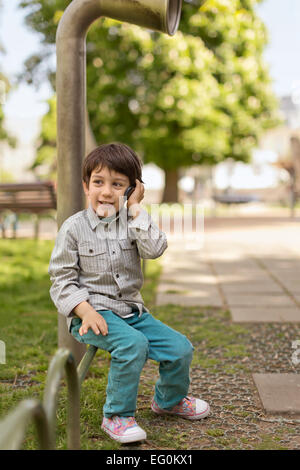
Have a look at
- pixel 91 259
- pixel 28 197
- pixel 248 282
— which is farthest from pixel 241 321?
pixel 28 197

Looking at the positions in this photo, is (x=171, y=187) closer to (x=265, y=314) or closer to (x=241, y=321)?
(x=265, y=314)

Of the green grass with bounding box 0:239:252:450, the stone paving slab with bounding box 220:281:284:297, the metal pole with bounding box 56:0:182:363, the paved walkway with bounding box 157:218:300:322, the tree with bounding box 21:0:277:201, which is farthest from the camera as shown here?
Result: the tree with bounding box 21:0:277:201

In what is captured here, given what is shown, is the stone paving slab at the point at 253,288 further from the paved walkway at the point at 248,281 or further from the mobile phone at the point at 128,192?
the mobile phone at the point at 128,192

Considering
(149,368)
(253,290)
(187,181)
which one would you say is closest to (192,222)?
(253,290)

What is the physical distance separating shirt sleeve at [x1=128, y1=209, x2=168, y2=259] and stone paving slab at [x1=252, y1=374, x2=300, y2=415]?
0.83m

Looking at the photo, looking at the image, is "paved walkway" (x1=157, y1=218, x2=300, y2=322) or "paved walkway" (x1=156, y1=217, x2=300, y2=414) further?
"paved walkway" (x1=157, y1=218, x2=300, y2=322)

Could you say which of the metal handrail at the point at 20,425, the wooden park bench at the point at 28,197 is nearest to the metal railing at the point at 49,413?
the metal handrail at the point at 20,425

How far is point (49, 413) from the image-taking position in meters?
1.33

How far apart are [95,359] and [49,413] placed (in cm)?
171

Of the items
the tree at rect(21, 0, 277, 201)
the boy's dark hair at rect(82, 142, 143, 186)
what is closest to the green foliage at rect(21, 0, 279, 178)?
the tree at rect(21, 0, 277, 201)


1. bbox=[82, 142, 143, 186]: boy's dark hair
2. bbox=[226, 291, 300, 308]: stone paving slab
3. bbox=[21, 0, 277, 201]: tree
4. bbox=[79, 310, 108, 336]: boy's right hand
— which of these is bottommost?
bbox=[226, 291, 300, 308]: stone paving slab

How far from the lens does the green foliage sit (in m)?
16.5

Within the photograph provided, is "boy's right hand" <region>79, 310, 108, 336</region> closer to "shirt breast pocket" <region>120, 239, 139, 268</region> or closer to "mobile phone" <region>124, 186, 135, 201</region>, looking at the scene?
"shirt breast pocket" <region>120, 239, 139, 268</region>

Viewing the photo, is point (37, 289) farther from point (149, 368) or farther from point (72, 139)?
point (72, 139)
